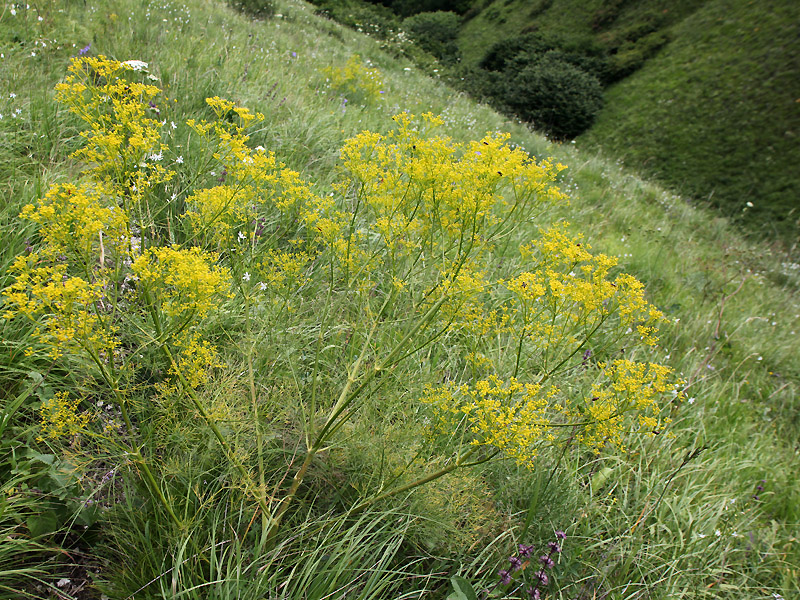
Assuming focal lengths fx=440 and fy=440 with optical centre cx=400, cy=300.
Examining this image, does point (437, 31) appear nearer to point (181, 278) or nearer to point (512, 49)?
point (512, 49)

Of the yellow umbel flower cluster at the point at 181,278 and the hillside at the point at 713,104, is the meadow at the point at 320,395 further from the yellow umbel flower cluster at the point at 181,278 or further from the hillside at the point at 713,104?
the hillside at the point at 713,104

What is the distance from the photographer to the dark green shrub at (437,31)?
2641cm

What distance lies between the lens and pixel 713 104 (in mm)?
17953

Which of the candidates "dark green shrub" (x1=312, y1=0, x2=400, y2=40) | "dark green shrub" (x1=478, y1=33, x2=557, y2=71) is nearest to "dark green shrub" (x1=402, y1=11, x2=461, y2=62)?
"dark green shrub" (x1=478, y1=33, x2=557, y2=71)

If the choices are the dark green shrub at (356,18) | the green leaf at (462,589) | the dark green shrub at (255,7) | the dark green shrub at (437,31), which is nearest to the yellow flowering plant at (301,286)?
the green leaf at (462,589)

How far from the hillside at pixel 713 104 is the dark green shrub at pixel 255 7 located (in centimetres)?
1381

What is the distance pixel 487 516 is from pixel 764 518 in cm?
227

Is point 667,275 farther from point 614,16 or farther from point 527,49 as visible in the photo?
point 614,16

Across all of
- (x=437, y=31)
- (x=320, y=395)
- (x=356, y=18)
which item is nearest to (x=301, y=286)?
(x=320, y=395)

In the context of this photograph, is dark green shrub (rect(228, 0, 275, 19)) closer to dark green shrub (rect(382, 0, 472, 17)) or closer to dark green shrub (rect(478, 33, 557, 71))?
dark green shrub (rect(478, 33, 557, 71))

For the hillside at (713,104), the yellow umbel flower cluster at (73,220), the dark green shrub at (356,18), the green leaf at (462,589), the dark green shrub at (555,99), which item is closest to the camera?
the yellow umbel flower cluster at (73,220)

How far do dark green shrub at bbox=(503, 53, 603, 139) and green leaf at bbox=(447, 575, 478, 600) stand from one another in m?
21.0

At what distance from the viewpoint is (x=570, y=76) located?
68.6 feet

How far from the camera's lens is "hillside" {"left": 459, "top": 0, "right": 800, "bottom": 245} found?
1532cm
